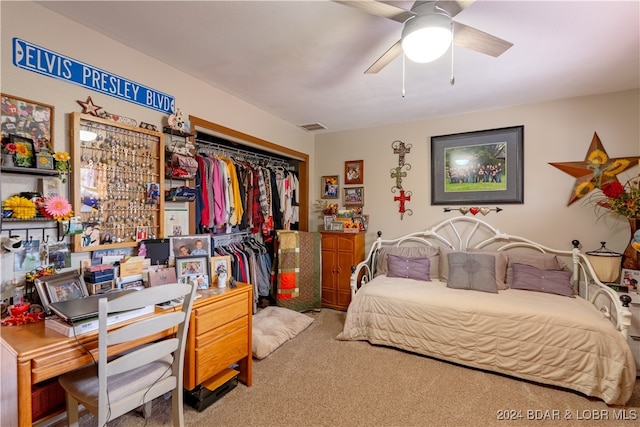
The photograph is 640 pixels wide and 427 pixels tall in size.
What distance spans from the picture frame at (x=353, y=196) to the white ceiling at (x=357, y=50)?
49.3 inches

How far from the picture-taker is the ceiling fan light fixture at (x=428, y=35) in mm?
1428

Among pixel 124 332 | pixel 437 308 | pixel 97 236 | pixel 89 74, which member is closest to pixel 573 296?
pixel 437 308

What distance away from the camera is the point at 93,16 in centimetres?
176

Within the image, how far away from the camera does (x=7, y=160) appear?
4.84 ft

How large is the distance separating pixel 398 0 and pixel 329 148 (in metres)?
2.71

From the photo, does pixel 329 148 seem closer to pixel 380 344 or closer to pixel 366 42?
pixel 366 42

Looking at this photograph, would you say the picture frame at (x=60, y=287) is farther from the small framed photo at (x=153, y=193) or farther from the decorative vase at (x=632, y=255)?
the decorative vase at (x=632, y=255)

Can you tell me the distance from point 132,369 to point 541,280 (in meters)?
3.33

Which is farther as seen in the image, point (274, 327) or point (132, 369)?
point (274, 327)

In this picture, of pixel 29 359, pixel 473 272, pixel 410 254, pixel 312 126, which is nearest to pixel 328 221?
pixel 410 254

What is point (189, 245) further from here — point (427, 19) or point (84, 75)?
point (427, 19)

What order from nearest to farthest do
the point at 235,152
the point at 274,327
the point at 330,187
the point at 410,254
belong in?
the point at 274,327 < the point at 410,254 < the point at 235,152 < the point at 330,187

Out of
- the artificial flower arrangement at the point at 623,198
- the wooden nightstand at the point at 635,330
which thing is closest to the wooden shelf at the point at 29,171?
the wooden nightstand at the point at 635,330

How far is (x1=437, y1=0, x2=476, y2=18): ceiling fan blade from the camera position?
1391 millimetres
